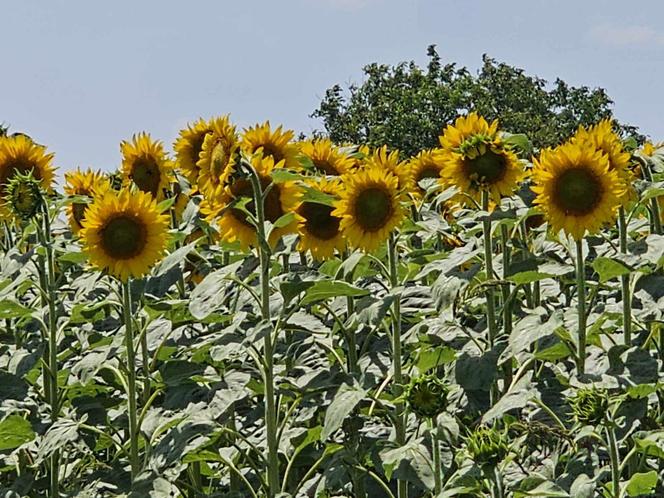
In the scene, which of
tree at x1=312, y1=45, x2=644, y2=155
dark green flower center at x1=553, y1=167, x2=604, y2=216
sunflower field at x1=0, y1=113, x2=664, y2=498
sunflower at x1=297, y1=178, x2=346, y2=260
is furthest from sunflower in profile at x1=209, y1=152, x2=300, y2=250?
tree at x1=312, y1=45, x2=644, y2=155

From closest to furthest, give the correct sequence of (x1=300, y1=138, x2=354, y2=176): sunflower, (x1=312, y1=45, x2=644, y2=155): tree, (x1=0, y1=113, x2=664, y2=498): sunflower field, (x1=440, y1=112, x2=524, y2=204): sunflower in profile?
(x1=0, y1=113, x2=664, y2=498): sunflower field, (x1=440, y1=112, x2=524, y2=204): sunflower in profile, (x1=300, y1=138, x2=354, y2=176): sunflower, (x1=312, y1=45, x2=644, y2=155): tree

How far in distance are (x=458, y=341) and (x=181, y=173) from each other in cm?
130

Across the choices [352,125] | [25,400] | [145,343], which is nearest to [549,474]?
[145,343]

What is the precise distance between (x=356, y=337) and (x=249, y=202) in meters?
0.55

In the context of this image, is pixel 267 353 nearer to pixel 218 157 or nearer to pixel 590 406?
pixel 218 157

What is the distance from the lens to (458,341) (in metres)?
3.16

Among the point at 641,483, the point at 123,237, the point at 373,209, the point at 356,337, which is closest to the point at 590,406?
the point at 641,483

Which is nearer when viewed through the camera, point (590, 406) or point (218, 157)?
point (590, 406)

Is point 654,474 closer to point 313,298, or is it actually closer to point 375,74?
point 313,298

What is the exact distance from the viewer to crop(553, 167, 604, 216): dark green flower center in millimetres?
3143

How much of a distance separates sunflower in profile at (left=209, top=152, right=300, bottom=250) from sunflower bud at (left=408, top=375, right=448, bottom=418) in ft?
2.45

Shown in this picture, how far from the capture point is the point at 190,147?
382 centimetres

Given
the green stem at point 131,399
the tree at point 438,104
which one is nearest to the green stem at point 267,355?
the green stem at point 131,399

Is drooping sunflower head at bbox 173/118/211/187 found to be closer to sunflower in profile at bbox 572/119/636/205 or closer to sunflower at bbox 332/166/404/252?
sunflower at bbox 332/166/404/252
